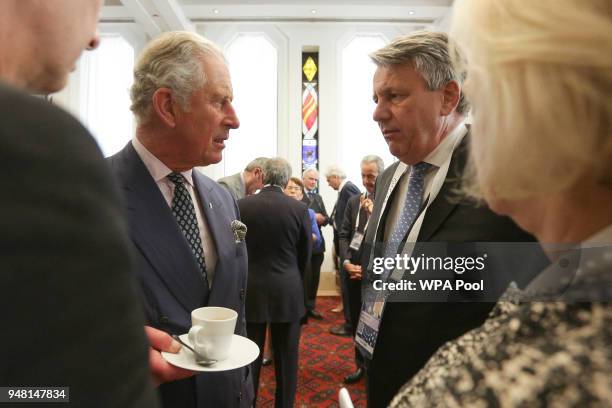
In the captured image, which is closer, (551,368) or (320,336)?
(551,368)

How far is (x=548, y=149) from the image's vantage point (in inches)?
19.6

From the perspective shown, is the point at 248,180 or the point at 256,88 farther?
the point at 256,88

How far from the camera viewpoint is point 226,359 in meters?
1.05

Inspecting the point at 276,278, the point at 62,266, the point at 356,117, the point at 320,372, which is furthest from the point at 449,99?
the point at 356,117

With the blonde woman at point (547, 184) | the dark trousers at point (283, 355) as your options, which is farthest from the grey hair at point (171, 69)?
the dark trousers at point (283, 355)

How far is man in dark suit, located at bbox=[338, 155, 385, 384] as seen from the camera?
11.6ft

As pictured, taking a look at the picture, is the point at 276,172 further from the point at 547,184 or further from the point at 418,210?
the point at 547,184

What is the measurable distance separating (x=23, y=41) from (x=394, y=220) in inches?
58.0

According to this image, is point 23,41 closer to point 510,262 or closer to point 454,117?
point 510,262

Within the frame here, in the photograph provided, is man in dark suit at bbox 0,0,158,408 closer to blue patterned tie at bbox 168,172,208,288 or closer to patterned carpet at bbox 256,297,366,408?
blue patterned tie at bbox 168,172,208,288

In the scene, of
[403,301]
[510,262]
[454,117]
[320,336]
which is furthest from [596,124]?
[320,336]

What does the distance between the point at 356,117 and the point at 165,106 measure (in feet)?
21.4

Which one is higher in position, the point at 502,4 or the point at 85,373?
the point at 502,4

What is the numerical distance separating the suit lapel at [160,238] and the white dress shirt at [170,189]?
0.07 meters
